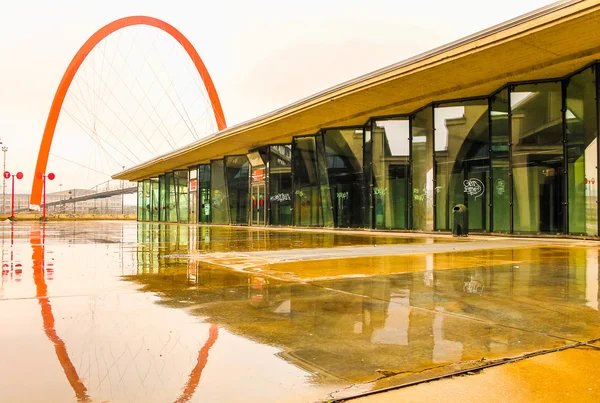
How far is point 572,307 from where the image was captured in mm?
4391

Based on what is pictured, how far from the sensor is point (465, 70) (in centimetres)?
1514

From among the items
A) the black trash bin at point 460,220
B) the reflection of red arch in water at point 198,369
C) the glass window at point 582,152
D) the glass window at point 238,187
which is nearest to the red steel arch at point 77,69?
the glass window at point 238,187

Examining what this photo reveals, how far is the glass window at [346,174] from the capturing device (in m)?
23.4

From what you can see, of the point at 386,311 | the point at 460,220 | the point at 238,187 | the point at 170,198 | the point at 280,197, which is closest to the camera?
the point at 386,311

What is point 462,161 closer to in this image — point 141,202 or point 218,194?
point 218,194

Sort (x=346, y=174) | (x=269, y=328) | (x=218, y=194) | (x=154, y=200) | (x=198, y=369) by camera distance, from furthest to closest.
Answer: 1. (x=154, y=200)
2. (x=218, y=194)
3. (x=346, y=174)
4. (x=269, y=328)
5. (x=198, y=369)

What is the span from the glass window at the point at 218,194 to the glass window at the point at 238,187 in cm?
79

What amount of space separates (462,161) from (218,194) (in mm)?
21703

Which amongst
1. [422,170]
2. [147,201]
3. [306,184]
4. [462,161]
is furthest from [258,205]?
[147,201]

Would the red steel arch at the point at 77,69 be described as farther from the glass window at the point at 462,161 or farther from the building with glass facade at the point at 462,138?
the glass window at the point at 462,161

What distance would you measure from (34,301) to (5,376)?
7.52ft

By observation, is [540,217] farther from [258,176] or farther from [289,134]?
[258,176]

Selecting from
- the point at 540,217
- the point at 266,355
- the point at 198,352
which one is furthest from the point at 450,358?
the point at 540,217

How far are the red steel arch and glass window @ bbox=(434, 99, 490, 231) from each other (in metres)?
40.1
